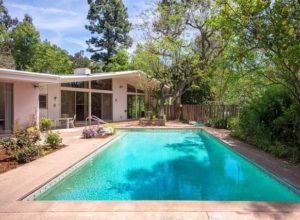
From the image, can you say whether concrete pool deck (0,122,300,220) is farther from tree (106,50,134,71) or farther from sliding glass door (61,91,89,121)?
tree (106,50,134,71)

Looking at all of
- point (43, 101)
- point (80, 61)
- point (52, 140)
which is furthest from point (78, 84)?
point (80, 61)

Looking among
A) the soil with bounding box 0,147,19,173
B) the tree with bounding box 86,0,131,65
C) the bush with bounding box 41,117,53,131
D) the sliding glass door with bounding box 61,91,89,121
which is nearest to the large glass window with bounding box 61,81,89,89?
the sliding glass door with bounding box 61,91,89,121

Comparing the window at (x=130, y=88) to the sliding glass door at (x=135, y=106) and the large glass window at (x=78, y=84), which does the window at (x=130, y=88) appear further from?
the large glass window at (x=78, y=84)

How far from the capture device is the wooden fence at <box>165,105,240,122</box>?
16.2m

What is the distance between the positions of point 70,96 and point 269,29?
13.3 m

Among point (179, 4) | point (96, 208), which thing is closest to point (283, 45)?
point (96, 208)

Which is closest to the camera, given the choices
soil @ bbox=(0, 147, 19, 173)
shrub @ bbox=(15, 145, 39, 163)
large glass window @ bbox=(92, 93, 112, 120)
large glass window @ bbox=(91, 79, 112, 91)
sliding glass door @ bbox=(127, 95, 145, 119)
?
soil @ bbox=(0, 147, 19, 173)

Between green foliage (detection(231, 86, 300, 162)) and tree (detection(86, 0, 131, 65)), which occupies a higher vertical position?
tree (detection(86, 0, 131, 65))

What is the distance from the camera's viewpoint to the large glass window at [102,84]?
1902cm

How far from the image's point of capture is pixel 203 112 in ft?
65.5

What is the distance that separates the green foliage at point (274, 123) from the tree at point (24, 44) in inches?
1167

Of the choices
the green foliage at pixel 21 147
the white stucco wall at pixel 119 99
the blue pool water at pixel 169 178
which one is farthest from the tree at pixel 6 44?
the blue pool water at pixel 169 178

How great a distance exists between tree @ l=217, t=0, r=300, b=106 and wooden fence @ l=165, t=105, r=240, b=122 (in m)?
7.99

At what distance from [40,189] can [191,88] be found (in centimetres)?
1994
